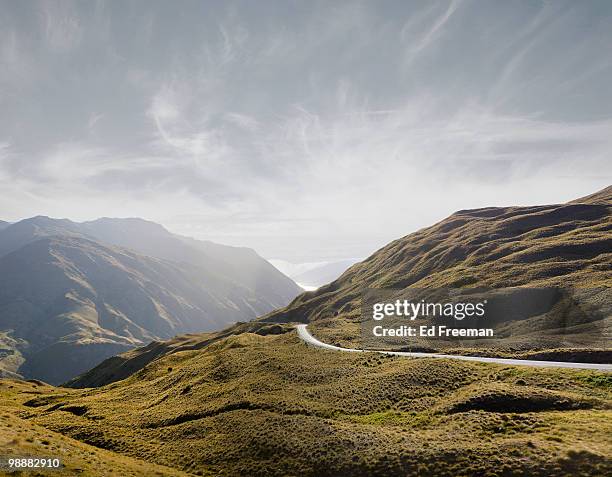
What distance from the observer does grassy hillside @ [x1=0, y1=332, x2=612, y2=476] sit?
28.5 m

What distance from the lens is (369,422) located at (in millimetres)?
38031

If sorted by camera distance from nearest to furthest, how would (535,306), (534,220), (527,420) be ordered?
1. (527,420)
2. (535,306)
3. (534,220)

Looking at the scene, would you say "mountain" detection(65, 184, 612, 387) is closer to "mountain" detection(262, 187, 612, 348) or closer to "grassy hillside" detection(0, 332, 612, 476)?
"mountain" detection(262, 187, 612, 348)

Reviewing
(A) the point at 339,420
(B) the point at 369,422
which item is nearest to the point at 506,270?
(B) the point at 369,422

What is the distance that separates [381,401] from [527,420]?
15054 mm

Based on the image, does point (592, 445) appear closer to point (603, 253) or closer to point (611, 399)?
point (611, 399)

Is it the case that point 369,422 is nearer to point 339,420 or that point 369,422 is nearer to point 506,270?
point 339,420

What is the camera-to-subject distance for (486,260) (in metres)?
125

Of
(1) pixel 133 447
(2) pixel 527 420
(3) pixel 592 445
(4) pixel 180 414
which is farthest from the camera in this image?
(4) pixel 180 414

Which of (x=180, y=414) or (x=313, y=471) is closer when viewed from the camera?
(x=313, y=471)

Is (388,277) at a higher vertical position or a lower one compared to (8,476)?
higher

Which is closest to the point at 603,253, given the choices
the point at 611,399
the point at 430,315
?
the point at 430,315

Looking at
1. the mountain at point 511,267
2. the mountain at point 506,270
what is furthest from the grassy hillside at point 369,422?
the mountain at point 511,267

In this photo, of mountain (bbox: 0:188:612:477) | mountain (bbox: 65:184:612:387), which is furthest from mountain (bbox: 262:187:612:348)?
mountain (bbox: 0:188:612:477)
